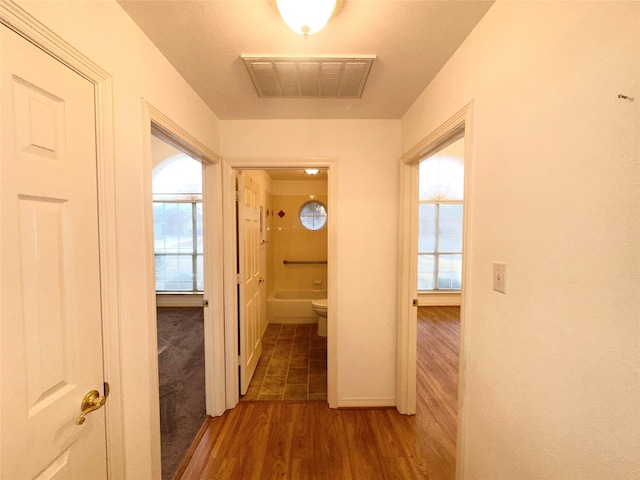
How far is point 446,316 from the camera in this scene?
4.24 meters

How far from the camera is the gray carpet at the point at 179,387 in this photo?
1.75 metres

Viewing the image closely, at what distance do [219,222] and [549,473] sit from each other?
6.93ft

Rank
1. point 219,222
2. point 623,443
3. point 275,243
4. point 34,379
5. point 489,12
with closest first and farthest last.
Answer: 1. point 623,443
2. point 34,379
3. point 489,12
4. point 219,222
5. point 275,243

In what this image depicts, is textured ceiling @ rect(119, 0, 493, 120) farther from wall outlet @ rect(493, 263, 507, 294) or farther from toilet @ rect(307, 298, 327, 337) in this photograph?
toilet @ rect(307, 298, 327, 337)

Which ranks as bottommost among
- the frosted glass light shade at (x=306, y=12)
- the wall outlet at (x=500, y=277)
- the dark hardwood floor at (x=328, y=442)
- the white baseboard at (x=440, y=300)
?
the dark hardwood floor at (x=328, y=442)

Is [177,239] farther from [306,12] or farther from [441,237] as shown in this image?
[441,237]

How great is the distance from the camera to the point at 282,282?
474cm

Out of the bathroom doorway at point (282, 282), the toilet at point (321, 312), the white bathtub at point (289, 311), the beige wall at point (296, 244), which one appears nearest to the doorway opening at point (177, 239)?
the white bathtub at point (289, 311)

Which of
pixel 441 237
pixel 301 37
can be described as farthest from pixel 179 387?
pixel 441 237

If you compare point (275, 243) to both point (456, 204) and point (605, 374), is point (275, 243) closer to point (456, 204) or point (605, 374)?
point (456, 204)

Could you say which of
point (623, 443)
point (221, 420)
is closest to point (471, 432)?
point (623, 443)

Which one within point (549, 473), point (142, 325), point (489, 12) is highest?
point (489, 12)

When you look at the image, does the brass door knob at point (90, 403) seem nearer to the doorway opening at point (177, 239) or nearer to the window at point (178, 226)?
the doorway opening at point (177, 239)

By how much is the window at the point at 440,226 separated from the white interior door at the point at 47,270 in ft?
15.5
